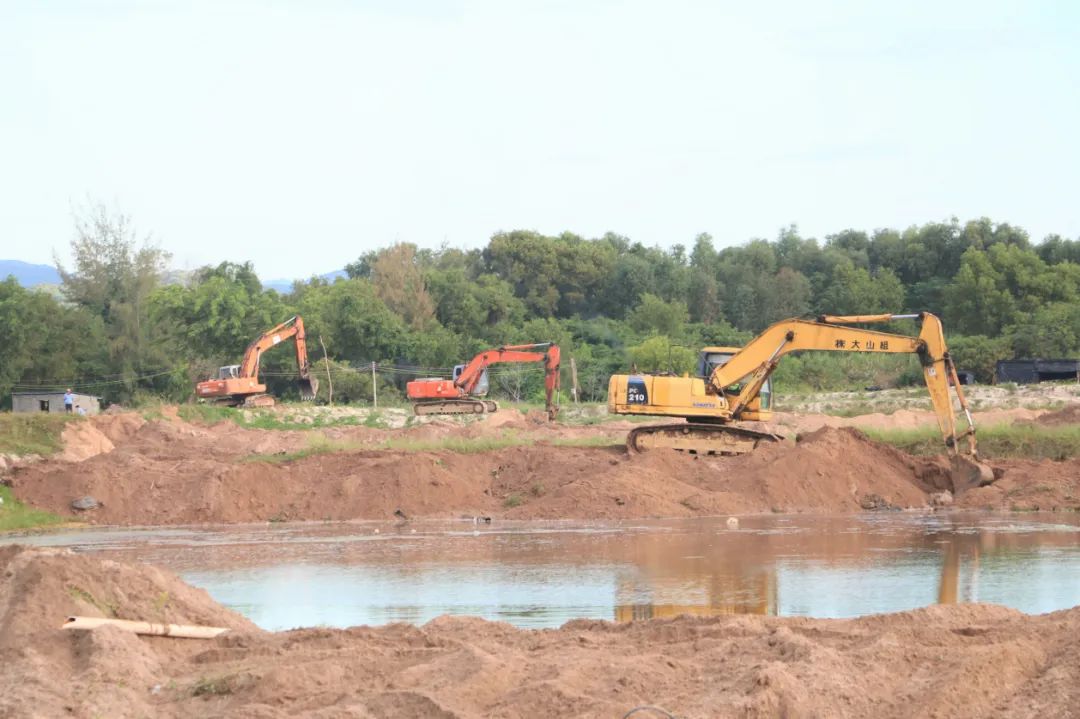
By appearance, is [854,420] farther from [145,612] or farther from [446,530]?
[145,612]

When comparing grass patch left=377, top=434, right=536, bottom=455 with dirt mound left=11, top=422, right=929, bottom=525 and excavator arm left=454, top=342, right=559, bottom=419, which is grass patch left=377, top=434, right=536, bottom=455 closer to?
dirt mound left=11, top=422, right=929, bottom=525


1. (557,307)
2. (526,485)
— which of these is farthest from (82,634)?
(557,307)

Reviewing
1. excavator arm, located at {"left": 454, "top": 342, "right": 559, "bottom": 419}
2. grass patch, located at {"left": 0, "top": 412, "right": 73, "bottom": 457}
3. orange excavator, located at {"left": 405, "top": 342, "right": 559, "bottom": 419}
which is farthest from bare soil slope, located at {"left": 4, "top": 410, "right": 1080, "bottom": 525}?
orange excavator, located at {"left": 405, "top": 342, "right": 559, "bottom": 419}

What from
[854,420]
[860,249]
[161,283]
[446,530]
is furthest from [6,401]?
[860,249]

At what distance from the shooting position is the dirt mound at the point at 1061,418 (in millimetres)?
36062

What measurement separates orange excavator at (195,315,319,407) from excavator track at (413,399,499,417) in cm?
627

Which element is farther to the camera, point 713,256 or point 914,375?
point 713,256

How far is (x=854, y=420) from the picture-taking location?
42.7 metres

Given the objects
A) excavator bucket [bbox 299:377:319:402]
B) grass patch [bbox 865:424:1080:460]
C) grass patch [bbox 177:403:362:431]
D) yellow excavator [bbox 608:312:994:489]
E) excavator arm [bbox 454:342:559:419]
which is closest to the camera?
grass patch [bbox 865:424:1080:460]

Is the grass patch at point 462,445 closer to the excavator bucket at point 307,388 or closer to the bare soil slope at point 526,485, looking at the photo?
the bare soil slope at point 526,485

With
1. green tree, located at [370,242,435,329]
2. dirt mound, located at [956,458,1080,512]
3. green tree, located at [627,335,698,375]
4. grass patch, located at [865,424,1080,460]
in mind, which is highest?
green tree, located at [370,242,435,329]

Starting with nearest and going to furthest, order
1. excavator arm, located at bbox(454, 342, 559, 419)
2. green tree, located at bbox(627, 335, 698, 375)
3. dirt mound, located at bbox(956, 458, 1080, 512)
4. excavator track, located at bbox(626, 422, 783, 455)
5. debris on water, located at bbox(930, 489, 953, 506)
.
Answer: dirt mound, located at bbox(956, 458, 1080, 512)
debris on water, located at bbox(930, 489, 953, 506)
excavator track, located at bbox(626, 422, 783, 455)
excavator arm, located at bbox(454, 342, 559, 419)
green tree, located at bbox(627, 335, 698, 375)

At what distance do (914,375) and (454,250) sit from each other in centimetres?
5023

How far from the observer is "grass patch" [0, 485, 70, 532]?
82.4 ft
